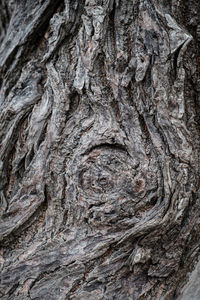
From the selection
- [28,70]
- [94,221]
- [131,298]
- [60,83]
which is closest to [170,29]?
[60,83]

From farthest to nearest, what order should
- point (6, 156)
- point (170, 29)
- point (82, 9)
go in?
point (6, 156)
point (82, 9)
point (170, 29)

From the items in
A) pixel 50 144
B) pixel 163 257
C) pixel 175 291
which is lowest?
pixel 175 291

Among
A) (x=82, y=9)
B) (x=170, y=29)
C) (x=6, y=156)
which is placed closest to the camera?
(x=170, y=29)

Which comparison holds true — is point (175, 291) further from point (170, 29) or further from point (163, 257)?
point (170, 29)

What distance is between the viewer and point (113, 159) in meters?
1.25

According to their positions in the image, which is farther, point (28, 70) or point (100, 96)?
point (28, 70)

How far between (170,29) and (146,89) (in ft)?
0.84

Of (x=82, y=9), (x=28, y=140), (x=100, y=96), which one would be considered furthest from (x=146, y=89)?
(x=28, y=140)

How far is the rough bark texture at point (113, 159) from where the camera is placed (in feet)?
4.09

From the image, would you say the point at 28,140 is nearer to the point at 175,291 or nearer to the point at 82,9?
the point at 82,9

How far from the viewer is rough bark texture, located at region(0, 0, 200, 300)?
1246mm

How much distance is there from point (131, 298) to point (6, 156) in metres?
0.86

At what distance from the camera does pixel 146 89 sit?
1.26 meters

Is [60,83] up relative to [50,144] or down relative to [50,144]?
up
